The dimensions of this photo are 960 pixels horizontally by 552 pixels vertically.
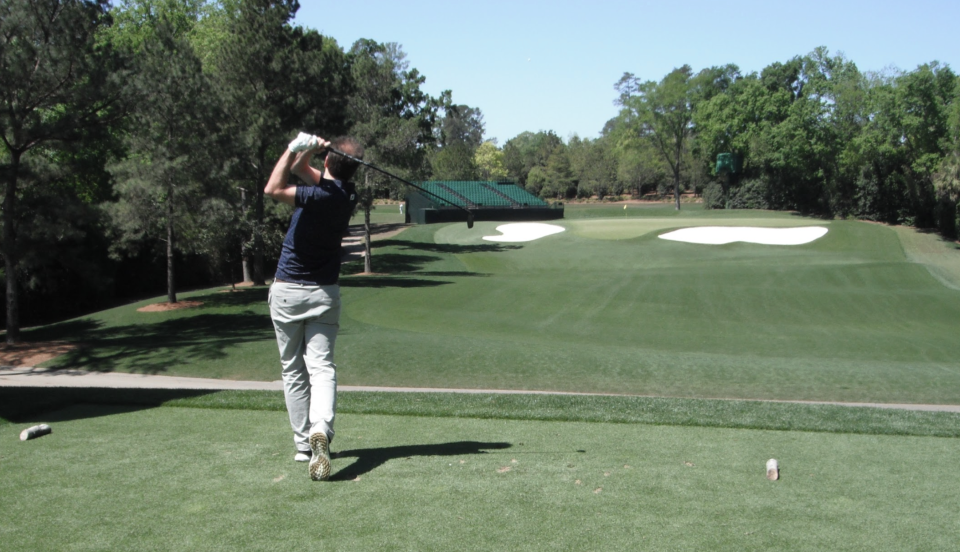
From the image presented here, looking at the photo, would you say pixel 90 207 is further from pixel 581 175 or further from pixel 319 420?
pixel 581 175

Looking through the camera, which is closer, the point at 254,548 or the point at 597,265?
the point at 254,548

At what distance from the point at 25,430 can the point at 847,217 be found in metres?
48.5

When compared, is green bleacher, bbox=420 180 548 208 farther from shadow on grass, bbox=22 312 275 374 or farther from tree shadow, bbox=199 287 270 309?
shadow on grass, bbox=22 312 275 374

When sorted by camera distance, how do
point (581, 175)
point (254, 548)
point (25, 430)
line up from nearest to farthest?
point (254, 548) → point (25, 430) → point (581, 175)

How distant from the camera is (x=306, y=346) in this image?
198 inches

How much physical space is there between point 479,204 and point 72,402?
5330 centimetres

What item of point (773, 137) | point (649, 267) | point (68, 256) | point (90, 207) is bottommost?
point (649, 267)

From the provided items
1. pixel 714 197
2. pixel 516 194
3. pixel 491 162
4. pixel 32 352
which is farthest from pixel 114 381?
pixel 491 162

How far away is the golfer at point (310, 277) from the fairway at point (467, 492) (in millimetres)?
421

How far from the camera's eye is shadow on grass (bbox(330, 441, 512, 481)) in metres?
4.61

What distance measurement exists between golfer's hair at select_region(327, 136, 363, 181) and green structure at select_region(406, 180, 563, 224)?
44811 millimetres

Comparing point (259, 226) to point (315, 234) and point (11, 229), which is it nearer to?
point (11, 229)

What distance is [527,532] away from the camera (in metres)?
3.48

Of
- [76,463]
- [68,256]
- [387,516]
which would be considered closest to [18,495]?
[76,463]
